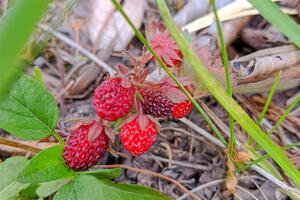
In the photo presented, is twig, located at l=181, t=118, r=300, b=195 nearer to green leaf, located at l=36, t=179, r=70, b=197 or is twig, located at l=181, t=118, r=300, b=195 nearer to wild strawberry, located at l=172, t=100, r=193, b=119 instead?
wild strawberry, located at l=172, t=100, r=193, b=119

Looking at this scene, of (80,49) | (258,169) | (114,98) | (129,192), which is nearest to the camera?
(114,98)

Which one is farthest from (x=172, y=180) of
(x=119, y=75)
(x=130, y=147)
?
(x=119, y=75)

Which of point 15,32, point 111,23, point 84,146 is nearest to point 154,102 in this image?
point 84,146

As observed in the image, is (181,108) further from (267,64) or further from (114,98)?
(267,64)

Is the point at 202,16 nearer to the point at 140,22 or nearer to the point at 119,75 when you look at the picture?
the point at 140,22

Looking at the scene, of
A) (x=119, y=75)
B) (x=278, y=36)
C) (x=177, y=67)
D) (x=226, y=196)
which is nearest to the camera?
(x=119, y=75)

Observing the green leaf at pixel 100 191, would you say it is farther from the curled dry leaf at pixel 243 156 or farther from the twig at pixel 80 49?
the twig at pixel 80 49

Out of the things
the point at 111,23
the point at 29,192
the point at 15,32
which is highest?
the point at 111,23
